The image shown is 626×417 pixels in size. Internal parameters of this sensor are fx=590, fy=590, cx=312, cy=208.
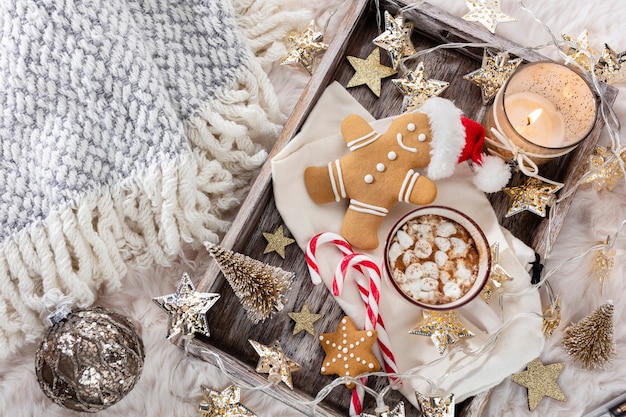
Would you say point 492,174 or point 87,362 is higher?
point 492,174

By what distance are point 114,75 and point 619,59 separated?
69cm

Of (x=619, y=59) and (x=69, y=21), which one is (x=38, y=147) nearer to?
(x=69, y=21)

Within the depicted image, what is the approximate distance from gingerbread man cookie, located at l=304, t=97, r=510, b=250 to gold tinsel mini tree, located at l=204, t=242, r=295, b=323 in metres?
0.11

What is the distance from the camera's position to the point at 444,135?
0.72 m

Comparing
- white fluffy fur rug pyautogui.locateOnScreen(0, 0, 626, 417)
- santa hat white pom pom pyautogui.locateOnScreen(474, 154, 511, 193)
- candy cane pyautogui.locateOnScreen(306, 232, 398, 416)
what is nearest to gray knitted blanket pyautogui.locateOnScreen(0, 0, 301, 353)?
white fluffy fur rug pyautogui.locateOnScreen(0, 0, 626, 417)

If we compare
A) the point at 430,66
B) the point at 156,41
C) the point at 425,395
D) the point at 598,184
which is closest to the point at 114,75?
the point at 156,41

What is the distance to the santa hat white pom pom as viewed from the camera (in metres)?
0.75

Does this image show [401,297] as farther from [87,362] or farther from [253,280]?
[87,362]

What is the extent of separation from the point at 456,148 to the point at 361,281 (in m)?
0.21

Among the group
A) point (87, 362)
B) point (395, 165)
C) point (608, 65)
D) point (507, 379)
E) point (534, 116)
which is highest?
point (608, 65)

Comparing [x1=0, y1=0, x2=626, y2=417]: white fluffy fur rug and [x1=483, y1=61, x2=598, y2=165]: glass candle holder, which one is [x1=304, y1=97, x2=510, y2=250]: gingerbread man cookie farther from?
[x1=0, y1=0, x2=626, y2=417]: white fluffy fur rug

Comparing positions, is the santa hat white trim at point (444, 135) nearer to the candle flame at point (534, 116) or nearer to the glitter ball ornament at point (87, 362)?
the candle flame at point (534, 116)

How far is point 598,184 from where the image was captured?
2.68 feet

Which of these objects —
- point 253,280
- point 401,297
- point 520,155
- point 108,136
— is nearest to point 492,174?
point 520,155
